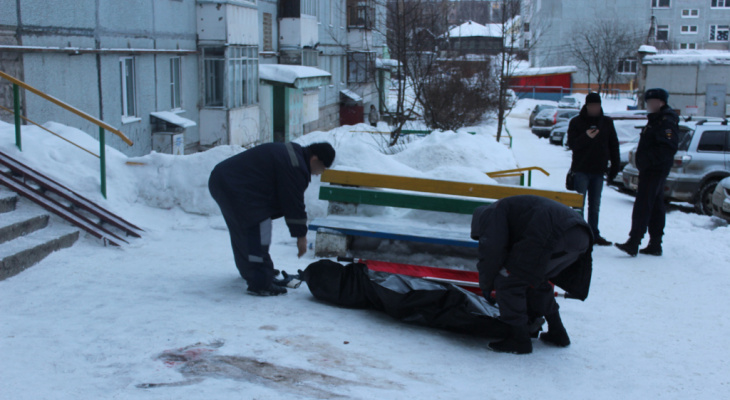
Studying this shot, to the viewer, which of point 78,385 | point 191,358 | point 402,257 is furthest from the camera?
point 402,257

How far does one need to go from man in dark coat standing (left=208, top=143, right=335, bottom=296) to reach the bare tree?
58.1m

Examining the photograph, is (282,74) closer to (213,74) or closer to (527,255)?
(213,74)

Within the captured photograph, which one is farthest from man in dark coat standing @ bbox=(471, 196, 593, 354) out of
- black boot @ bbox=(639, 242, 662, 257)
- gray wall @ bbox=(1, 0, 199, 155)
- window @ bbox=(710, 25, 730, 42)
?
window @ bbox=(710, 25, 730, 42)

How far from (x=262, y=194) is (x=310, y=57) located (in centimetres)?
2633

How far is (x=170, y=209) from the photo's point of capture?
8.23 m

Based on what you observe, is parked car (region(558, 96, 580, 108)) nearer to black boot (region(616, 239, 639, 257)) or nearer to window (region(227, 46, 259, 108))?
window (region(227, 46, 259, 108))

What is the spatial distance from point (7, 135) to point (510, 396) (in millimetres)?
6446

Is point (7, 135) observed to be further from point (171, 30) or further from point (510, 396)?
point (171, 30)

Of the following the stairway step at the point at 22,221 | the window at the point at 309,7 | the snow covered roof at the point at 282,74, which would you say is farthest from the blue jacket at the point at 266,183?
the window at the point at 309,7

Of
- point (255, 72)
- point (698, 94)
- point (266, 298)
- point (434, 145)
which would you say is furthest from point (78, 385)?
point (698, 94)

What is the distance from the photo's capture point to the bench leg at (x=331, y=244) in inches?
265

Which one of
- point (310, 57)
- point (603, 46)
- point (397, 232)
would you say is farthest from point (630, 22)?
point (397, 232)

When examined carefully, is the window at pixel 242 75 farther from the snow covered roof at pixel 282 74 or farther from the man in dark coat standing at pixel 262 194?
the man in dark coat standing at pixel 262 194

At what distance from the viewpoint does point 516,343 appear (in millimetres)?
4633
